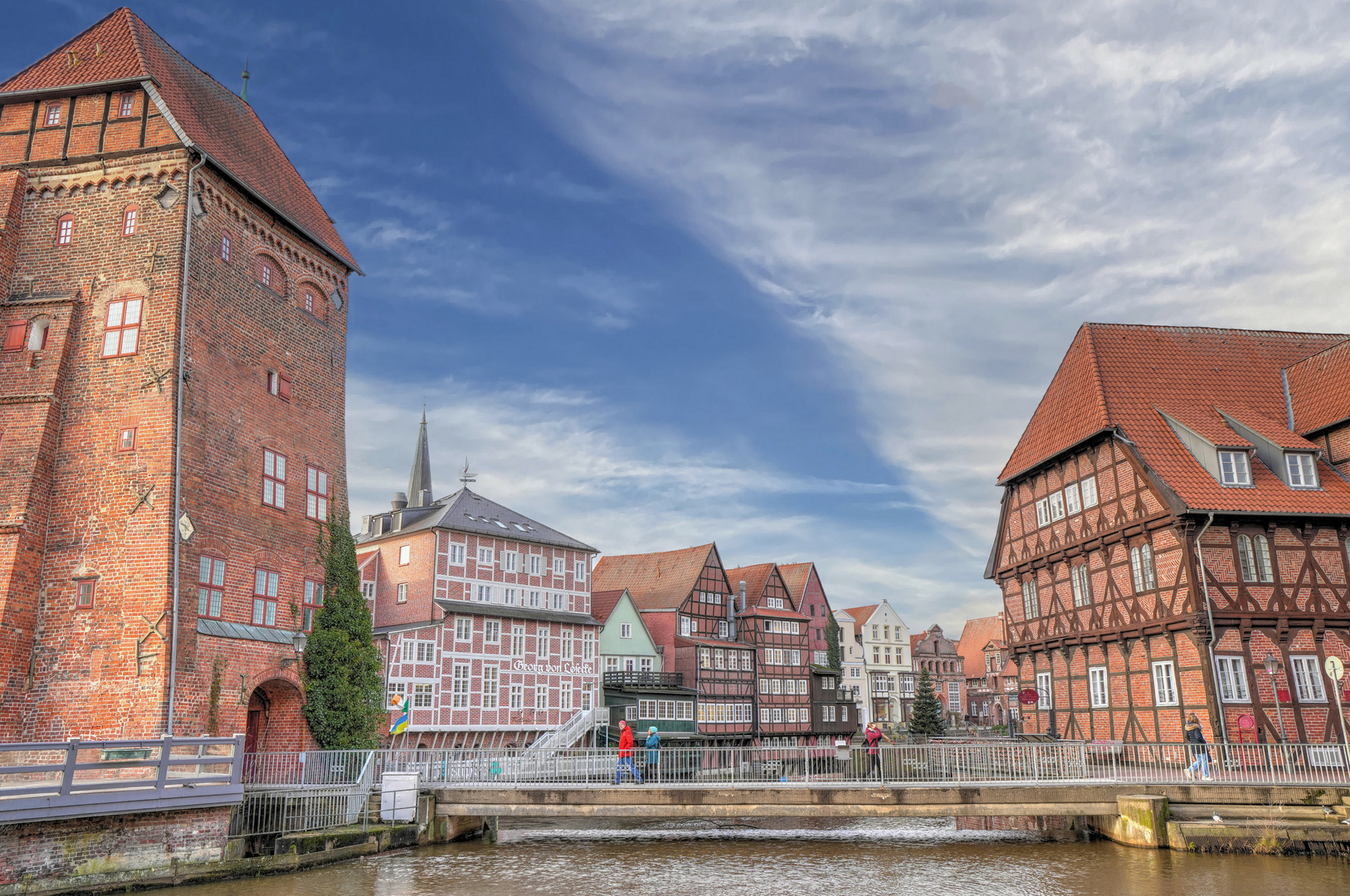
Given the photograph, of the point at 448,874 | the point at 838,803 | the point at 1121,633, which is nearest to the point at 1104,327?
the point at 1121,633

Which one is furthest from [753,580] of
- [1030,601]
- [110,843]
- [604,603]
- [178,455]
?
[110,843]

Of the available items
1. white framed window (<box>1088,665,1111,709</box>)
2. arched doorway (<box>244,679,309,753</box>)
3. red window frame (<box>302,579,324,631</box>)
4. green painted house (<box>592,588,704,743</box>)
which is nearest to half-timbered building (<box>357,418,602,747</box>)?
green painted house (<box>592,588,704,743</box>)

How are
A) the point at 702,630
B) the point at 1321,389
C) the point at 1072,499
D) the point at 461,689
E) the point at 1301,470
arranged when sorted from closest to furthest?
the point at 1301,470
the point at 1321,389
the point at 1072,499
the point at 461,689
the point at 702,630

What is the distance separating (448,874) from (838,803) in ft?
28.5

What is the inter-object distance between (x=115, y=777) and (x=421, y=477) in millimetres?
42725

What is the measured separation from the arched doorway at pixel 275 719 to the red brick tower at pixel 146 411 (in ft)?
0.20

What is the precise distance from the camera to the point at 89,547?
75.4ft

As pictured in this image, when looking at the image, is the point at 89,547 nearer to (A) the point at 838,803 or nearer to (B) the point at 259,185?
(B) the point at 259,185

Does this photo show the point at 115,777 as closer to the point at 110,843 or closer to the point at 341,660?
the point at 110,843

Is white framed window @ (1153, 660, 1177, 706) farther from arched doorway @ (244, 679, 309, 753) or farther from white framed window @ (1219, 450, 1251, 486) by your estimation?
arched doorway @ (244, 679, 309, 753)

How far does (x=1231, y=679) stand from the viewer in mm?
26000

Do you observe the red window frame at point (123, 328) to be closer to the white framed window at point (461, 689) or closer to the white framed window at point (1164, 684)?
the white framed window at point (461, 689)

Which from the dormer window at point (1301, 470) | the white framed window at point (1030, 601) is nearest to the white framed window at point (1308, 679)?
the dormer window at point (1301, 470)

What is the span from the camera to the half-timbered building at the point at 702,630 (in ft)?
180
